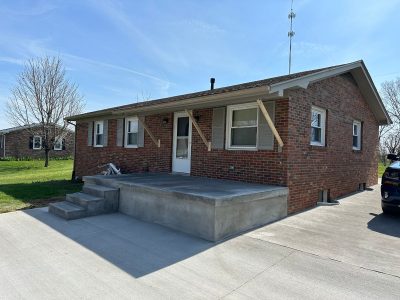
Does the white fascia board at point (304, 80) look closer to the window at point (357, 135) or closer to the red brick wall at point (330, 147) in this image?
the red brick wall at point (330, 147)

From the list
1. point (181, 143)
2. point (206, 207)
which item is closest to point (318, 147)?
point (181, 143)

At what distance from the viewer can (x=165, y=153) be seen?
34.1 ft

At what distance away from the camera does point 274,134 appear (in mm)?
7020

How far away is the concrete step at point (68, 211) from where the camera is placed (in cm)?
660

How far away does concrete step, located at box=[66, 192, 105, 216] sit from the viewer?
694 cm

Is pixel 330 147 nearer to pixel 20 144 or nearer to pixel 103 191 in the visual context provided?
pixel 103 191

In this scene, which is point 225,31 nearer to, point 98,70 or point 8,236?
point 8,236

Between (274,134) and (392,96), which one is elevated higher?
(392,96)

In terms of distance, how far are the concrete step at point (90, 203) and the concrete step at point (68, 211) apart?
11 cm

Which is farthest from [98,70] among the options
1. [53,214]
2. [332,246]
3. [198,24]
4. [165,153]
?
[332,246]

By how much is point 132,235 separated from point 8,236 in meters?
2.32

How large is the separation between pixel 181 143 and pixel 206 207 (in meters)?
4.96

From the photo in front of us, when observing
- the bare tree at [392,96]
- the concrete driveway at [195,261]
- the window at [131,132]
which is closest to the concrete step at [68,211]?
the concrete driveway at [195,261]

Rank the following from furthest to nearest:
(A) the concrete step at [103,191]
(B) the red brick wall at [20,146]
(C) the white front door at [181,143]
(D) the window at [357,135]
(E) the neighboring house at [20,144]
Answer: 1. (B) the red brick wall at [20,146]
2. (E) the neighboring house at [20,144]
3. (D) the window at [357,135]
4. (C) the white front door at [181,143]
5. (A) the concrete step at [103,191]
